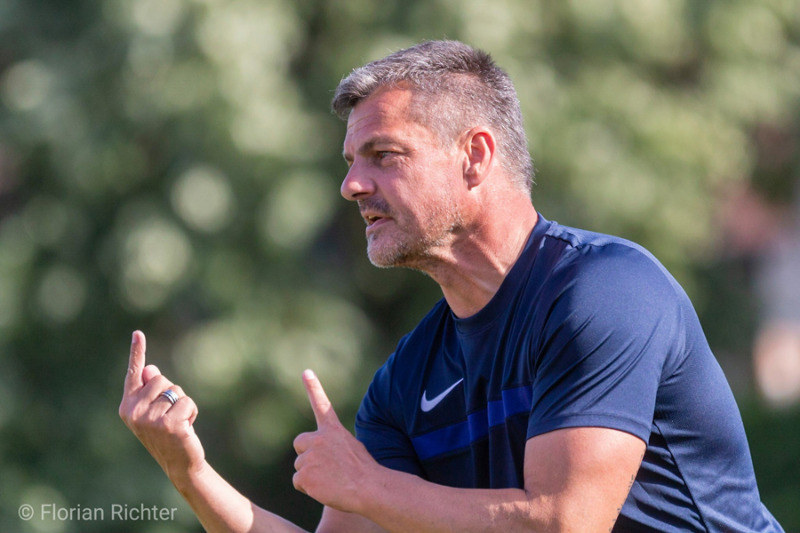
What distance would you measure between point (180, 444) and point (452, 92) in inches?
49.4

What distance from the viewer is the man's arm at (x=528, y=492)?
2242 mm

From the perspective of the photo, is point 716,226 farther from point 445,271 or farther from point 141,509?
point 445,271

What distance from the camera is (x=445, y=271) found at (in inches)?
113

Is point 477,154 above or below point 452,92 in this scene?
below

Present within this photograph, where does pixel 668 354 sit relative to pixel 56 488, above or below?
above

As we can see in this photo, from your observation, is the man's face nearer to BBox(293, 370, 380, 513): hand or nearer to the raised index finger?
BBox(293, 370, 380, 513): hand

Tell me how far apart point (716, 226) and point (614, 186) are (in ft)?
6.48

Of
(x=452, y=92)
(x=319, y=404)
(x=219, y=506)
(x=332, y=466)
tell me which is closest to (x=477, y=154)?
(x=452, y=92)

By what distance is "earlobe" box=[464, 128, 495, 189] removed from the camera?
288 centimetres

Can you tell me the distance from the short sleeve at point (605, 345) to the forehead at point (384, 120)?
66 cm

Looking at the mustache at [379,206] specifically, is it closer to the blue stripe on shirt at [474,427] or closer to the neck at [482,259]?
the neck at [482,259]

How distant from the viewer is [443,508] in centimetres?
234

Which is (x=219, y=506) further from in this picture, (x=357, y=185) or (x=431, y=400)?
(x=357, y=185)

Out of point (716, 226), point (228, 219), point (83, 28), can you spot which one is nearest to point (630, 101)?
point (716, 226)
